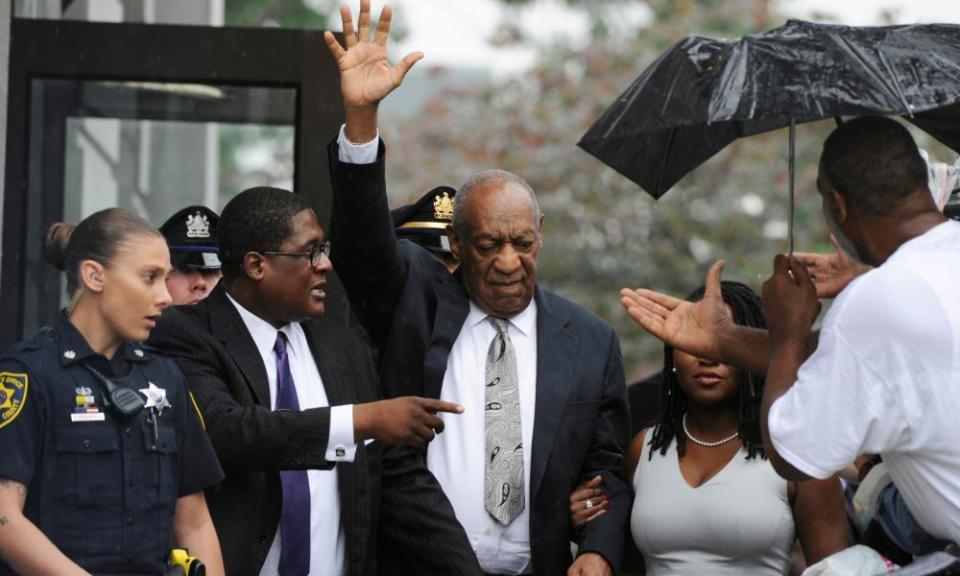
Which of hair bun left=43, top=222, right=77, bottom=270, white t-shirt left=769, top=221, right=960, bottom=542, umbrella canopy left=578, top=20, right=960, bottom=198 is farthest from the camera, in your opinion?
hair bun left=43, top=222, right=77, bottom=270

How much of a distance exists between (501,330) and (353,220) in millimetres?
703

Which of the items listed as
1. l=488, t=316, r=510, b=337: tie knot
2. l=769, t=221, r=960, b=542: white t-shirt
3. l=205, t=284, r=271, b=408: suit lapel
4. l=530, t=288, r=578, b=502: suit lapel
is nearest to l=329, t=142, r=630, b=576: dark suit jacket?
l=530, t=288, r=578, b=502: suit lapel

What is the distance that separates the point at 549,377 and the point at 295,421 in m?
1.05

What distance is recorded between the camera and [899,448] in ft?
11.9

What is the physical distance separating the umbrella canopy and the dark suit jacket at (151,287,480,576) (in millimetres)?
1203

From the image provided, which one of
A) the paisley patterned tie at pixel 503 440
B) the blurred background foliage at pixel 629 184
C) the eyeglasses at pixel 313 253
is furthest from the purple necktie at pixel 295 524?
the blurred background foliage at pixel 629 184

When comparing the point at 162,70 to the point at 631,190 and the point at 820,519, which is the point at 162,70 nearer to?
the point at 820,519

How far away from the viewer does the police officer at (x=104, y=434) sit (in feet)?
13.0

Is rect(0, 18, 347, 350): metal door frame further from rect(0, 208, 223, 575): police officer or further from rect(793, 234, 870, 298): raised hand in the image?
rect(793, 234, 870, 298): raised hand

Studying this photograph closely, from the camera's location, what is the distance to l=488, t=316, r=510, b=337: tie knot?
17.5ft

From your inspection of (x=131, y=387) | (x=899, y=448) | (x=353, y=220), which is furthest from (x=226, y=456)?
(x=899, y=448)

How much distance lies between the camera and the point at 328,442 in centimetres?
455

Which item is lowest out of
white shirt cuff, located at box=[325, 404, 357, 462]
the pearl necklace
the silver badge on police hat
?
the pearl necklace

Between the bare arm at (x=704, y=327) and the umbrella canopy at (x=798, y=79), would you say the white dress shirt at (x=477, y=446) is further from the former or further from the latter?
the umbrella canopy at (x=798, y=79)
